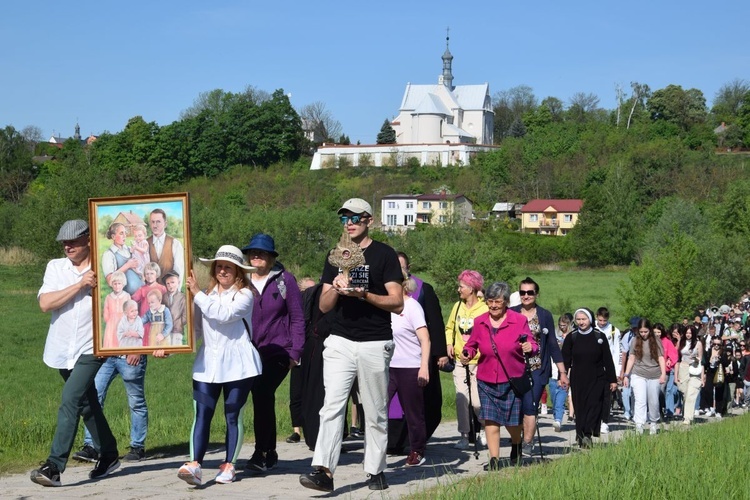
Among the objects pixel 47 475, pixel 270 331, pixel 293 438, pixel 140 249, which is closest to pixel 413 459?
pixel 270 331

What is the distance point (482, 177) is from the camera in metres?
141

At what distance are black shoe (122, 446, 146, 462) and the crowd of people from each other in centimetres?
3

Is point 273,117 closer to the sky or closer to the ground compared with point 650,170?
closer to the sky

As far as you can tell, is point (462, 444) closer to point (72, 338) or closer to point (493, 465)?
point (493, 465)

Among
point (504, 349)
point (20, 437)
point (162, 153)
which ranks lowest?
point (20, 437)

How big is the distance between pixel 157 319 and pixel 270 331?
4.80ft

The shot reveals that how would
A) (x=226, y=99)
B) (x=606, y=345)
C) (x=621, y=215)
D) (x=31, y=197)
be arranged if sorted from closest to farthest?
(x=606, y=345) → (x=31, y=197) → (x=621, y=215) → (x=226, y=99)

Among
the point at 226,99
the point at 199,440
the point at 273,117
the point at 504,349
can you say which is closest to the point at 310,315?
the point at 504,349

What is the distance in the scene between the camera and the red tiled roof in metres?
126

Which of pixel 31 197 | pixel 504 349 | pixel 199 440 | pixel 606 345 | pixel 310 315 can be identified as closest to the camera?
pixel 199 440

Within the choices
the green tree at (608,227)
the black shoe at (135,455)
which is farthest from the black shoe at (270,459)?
the green tree at (608,227)

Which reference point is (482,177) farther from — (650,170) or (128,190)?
(128,190)

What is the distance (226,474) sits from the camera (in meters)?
9.02

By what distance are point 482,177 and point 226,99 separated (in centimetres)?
4625
